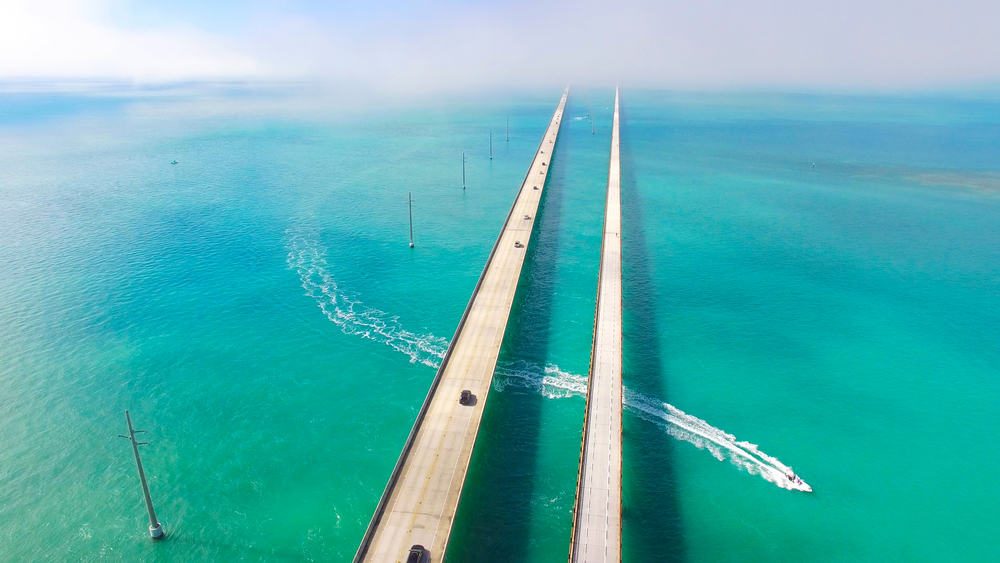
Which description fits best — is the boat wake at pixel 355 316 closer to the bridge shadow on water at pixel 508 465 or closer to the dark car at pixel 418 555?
the bridge shadow on water at pixel 508 465

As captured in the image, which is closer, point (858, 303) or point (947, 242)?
point (858, 303)

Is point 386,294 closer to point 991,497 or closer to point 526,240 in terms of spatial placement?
point 526,240

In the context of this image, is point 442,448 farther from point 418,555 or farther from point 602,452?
point 602,452

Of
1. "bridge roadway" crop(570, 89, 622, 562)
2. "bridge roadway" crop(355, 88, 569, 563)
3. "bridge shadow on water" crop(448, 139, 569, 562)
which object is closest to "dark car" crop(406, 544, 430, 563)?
"bridge roadway" crop(355, 88, 569, 563)

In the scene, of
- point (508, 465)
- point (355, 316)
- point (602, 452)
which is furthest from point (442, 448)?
point (355, 316)

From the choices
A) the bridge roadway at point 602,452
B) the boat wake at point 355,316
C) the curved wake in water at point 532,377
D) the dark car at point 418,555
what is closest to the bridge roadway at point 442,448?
the dark car at point 418,555

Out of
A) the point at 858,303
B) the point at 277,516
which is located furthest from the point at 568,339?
the point at 858,303
